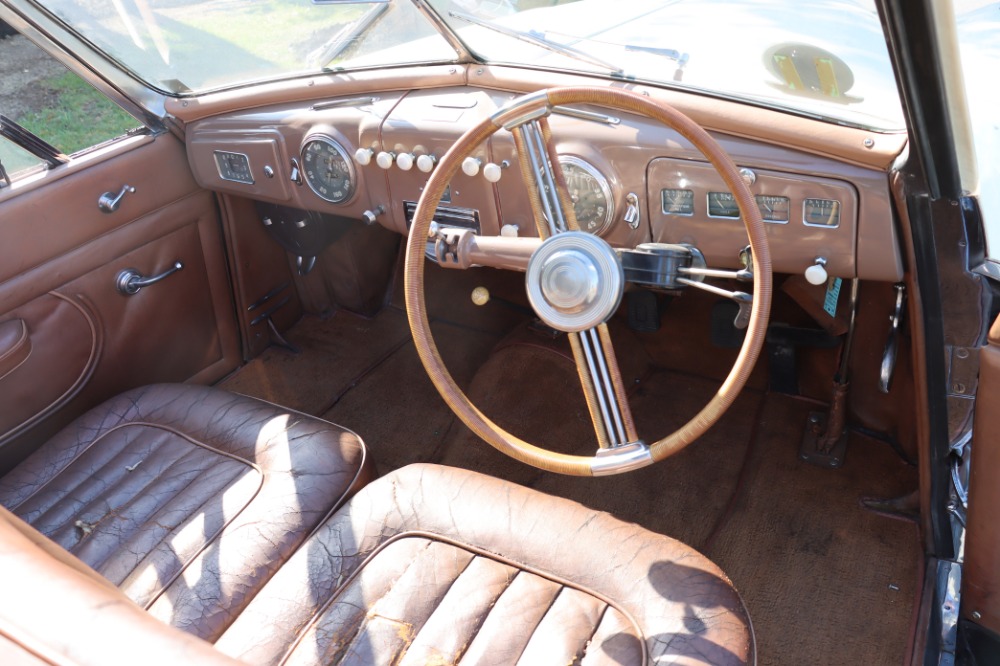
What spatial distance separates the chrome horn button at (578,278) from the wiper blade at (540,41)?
1.85 feet

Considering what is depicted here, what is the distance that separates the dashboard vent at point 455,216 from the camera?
2.11 m

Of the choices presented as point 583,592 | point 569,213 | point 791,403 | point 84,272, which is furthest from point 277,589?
point 791,403

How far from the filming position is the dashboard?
64.7 inches

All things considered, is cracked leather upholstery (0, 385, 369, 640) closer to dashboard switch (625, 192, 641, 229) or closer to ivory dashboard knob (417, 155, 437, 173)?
ivory dashboard knob (417, 155, 437, 173)

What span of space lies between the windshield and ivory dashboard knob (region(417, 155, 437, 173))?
0.25 metres

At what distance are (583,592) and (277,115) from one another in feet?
5.13

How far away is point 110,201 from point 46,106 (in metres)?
0.29

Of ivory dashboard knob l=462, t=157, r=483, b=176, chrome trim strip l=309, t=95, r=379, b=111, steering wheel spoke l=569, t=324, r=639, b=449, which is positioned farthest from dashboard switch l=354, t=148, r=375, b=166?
steering wheel spoke l=569, t=324, r=639, b=449

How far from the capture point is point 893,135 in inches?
59.9

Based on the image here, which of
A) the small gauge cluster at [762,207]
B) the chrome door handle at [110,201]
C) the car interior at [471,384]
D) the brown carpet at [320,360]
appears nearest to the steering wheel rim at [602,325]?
the car interior at [471,384]

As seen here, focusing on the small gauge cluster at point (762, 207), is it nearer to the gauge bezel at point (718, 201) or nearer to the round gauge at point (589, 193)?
the gauge bezel at point (718, 201)

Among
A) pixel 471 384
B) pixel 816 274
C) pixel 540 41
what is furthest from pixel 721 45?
pixel 471 384

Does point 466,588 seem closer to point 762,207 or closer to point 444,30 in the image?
point 762,207

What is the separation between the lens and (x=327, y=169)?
229 cm
